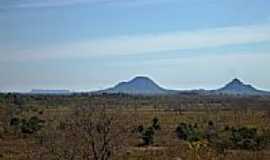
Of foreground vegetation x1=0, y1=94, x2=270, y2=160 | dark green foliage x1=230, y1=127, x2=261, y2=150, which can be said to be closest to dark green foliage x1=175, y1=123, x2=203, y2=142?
foreground vegetation x1=0, y1=94, x2=270, y2=160

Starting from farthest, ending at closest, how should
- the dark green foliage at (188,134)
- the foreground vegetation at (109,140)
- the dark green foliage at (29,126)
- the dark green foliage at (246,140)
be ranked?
the dark green foliage at (29,126), the dark green foliage at (188,134), the dark green foliage at (246,140), the foreground vegetation at (109,140)

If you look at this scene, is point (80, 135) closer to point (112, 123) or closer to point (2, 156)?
point (112, 123)

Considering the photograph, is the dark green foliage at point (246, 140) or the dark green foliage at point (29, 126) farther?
the dark green foliage at point (29, 126)

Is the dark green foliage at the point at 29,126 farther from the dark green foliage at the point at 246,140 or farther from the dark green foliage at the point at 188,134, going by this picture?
the dark green foliage at the point at 246,140

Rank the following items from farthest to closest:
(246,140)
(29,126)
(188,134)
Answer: (29,126), (188,134), (246,140)

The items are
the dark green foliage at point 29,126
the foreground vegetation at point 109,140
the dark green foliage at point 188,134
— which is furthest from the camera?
the dark green foliage at point 29,126

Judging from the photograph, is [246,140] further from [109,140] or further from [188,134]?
[109,140]

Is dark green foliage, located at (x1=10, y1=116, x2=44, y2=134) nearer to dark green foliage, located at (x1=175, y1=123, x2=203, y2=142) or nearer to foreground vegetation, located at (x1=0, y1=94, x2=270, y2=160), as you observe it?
foreground vegetation, located at (x1=0, y1=94, x2=270, y2=160)

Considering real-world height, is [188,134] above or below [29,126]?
below

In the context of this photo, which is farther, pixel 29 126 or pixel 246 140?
pixel 29 126

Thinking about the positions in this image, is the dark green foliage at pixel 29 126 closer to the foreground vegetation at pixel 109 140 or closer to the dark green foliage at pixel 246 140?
the foreground vegetation at pixel 109 140

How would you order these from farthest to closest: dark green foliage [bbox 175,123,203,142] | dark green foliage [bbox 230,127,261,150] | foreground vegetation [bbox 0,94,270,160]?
dark green foliage [bbox 175,123,203,142], dark green foliage [bbox 230,127,261,150], foreground vegetation [bbox 0,94,270,160]

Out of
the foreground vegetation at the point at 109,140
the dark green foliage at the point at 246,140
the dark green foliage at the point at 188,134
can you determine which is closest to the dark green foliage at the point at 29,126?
the foreground vegetation at the point at 109,140

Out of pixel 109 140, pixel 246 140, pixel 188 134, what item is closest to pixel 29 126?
pixel 188 134
